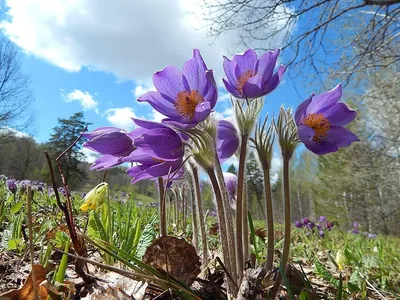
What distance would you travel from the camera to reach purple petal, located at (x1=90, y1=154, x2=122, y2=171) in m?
1.03

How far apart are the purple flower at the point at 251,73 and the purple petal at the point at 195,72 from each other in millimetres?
73

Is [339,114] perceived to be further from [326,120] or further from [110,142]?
[110,142]

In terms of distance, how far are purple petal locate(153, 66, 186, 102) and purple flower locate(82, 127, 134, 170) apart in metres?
0.16

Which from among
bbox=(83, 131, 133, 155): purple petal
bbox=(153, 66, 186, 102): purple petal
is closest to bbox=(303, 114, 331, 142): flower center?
bbox=(153, 66, 186, 102): purple petal

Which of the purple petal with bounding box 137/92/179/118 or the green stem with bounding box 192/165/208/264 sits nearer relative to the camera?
the purple petal with bounding box 137/92/179/118

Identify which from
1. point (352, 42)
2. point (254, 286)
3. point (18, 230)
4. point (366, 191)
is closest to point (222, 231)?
point (254, 286)

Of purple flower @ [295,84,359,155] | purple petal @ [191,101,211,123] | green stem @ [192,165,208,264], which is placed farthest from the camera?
green stem @ [192,165,208,264]

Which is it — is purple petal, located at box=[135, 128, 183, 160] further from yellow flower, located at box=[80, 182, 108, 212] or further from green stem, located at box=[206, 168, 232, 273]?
yellow flower, located at box=[80, 182, 108, 212]

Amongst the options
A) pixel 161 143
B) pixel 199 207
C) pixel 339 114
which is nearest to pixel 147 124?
pixel 161 143

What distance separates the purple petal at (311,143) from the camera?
2.99 feet

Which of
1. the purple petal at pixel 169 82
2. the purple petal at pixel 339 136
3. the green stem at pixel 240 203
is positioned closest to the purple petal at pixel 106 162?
the purple petal at pixel 169 82

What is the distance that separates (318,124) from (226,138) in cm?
25

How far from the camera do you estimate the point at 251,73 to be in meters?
0.98

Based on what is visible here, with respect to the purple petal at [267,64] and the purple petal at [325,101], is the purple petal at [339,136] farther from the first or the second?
the purple petal at [267,64]
